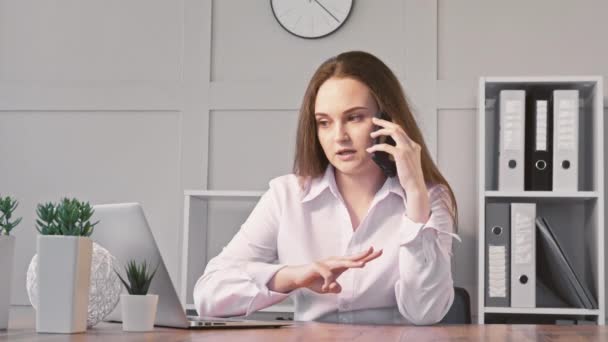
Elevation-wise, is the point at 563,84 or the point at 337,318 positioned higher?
the point at 563,84

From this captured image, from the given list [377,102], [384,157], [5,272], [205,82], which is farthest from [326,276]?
[205,82]

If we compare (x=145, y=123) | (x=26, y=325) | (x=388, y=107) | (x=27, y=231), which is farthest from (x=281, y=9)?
(x=26, y=325)

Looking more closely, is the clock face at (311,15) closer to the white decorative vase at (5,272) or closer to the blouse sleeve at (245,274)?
the blouse sleeve at (245,274)

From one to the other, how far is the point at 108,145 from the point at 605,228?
1.99m

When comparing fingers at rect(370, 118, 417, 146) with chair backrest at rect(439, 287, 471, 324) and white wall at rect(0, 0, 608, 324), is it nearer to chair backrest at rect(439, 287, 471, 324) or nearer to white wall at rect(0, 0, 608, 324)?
chair backrest at rect(439, 287, 471, 324)

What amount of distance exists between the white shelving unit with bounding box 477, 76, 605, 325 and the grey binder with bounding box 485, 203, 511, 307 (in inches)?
1.0

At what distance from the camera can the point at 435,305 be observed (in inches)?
A: 79.4

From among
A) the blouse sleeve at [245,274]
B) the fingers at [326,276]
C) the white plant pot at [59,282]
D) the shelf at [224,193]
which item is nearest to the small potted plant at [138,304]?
the white plant pot at [59,282]

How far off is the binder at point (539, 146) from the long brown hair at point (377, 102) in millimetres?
1000

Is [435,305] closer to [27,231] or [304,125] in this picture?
[304,125]

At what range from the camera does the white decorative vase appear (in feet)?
4.52

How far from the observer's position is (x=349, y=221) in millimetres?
2199

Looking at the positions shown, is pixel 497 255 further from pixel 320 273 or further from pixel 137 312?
pixel 137 312

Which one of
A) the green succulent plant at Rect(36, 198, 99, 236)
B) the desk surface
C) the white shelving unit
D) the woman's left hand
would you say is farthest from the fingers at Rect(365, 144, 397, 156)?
the white shelving unit
